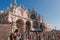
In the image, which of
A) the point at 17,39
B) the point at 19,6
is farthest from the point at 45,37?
the point at 19,6

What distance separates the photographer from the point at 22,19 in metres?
43.0

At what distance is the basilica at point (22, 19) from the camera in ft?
129

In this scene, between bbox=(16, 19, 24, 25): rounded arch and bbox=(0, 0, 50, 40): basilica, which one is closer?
bbox=(0, 0, 50, 40): basilica

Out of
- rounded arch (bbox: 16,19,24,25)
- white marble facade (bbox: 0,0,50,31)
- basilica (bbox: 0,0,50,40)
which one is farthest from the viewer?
rounded arch (bbox: 16,19,24,25)

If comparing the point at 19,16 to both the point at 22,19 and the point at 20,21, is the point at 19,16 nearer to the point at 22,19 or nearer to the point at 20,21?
the point at 22,19

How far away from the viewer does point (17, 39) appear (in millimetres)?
12523

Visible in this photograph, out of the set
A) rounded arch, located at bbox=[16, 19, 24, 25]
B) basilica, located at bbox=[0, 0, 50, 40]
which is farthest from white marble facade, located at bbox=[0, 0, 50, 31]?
rounded arch, located at bbox=[16, 19, 24, 25]

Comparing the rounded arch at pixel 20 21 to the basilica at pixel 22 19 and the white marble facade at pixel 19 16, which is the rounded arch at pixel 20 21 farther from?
the white marble facade at pixel 19 16

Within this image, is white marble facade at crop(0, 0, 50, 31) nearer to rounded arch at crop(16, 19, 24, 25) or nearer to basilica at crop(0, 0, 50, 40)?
basilica at crop(0, 0, 50, 40)

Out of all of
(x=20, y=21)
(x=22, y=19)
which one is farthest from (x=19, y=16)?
(x=20, y=21)

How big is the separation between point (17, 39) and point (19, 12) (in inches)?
1281

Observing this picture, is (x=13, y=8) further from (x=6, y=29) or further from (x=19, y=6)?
(x=6, y=29)

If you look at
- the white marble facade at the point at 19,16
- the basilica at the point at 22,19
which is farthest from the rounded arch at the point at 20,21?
the white marble facade at the point at 19,16

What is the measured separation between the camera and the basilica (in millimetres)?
39419
